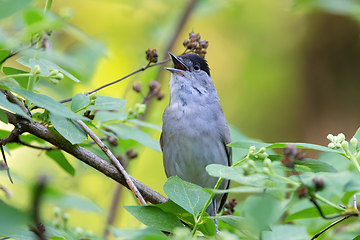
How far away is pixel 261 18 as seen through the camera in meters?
8.55

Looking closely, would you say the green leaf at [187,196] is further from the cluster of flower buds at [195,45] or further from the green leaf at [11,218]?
the cluster of flower buds at [195,45]

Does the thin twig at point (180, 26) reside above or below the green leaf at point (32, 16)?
above

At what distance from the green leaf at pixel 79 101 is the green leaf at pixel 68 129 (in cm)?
8

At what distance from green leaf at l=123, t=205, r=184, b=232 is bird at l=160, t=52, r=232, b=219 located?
184cm

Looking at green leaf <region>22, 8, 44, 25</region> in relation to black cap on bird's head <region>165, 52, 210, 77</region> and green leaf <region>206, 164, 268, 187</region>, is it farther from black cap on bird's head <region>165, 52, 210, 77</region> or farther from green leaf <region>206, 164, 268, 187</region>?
black cap on bird's head <region>165, 52, 210, 77</region>

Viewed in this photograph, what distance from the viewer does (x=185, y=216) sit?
163cm

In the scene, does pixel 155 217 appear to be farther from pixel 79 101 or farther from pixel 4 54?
pixel 4 54

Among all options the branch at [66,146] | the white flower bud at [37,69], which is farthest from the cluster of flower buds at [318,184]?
the white flower bud at [37,69]

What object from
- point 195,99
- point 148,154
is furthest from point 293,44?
point 195,99

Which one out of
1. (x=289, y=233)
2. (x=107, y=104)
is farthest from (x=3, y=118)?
(x=289, y=233)

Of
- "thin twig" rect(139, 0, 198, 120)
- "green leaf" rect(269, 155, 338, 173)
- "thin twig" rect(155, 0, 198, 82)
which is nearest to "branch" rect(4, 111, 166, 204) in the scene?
"green leaf" rect(269, 155, 338, 173)

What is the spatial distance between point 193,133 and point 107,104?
64.8 inches

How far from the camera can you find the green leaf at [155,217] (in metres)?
1.50

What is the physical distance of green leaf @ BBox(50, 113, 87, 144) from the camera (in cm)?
161
